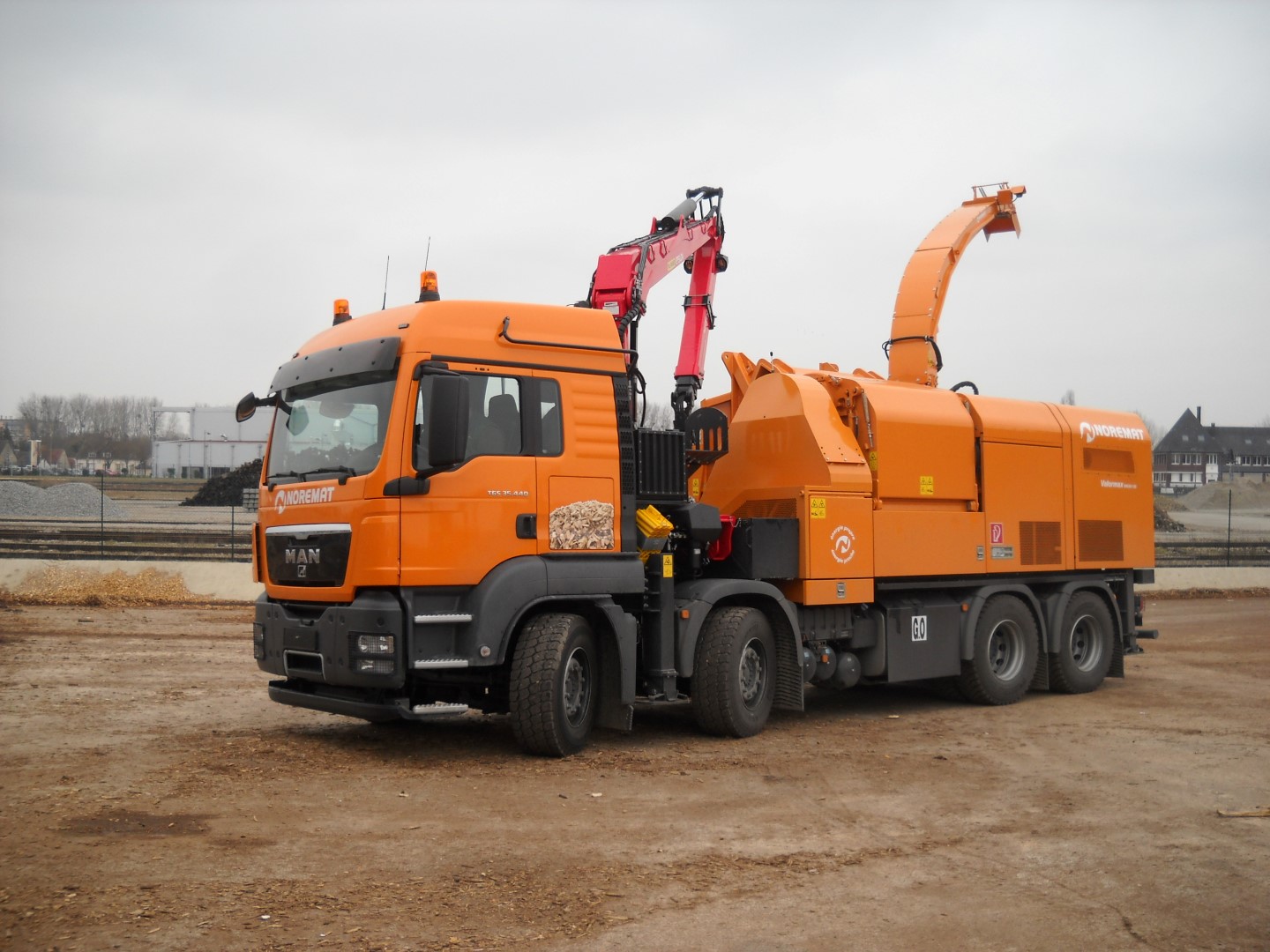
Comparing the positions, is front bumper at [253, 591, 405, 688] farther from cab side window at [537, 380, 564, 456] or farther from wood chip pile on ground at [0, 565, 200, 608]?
wood chip pile on ground at [0, 565, 200, 608]

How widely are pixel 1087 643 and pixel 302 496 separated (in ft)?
29.7

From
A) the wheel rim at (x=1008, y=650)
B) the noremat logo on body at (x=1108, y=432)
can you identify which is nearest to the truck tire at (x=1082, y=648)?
the wheel rim at (x=1008, y=650)

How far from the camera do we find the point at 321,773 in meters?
7.93

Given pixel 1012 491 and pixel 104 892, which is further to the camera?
pixel 1012 491

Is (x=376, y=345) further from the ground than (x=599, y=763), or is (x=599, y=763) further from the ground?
(x=376, y=345)

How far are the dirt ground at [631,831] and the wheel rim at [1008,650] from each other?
838mm

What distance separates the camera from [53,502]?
42594 millimetres

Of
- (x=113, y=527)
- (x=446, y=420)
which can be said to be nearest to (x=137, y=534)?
(x=113, y=527)

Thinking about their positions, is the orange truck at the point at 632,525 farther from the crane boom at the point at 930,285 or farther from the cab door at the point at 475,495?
the crane boom at the point at 930,285

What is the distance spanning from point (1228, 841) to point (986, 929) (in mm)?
2298

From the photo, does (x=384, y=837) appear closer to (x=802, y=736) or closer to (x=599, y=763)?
(x=599, y=763)

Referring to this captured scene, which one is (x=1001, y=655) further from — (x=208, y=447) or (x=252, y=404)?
(x=208, y=447)

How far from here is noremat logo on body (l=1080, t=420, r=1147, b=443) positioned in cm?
1320

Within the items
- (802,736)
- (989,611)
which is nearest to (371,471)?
(802,736)
